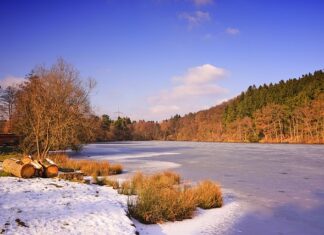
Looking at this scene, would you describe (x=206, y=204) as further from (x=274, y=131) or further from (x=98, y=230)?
(x=274, y=131)

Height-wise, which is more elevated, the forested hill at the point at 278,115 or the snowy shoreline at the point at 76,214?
the forested hill at the point at 278,115

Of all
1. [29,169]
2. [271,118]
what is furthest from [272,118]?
[29,169]

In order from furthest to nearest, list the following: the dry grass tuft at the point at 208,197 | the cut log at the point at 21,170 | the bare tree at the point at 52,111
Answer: the bare tree at the point at 52,111 → the cut log at the point at 21,170 → the dry grass tuft at the point at 208,197

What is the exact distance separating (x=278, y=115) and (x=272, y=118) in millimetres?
1800

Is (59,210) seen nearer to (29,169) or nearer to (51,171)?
(29,169)

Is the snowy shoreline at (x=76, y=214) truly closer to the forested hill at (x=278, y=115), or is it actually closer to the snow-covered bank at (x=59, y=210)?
the snow-covered bank at (x=59, y=210)

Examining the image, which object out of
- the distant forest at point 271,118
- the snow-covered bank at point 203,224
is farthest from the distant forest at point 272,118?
the snow-covered bank at point 203,224

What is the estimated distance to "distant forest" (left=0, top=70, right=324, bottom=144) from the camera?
67.5 m

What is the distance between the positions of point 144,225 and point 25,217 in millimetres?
2704

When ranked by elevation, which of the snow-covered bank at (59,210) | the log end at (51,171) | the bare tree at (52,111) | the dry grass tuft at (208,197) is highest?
the bare tree at (52,111)

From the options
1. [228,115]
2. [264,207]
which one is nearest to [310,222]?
[264,207]

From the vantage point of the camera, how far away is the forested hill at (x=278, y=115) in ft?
221

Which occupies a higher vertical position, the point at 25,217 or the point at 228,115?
the point at 228,115

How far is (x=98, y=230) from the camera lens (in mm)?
6609
